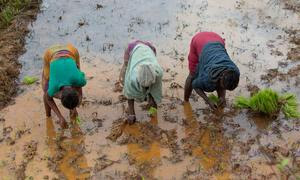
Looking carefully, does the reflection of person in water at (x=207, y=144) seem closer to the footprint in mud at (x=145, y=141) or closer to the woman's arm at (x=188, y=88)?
the footprint in mud at (x=145, y=141)

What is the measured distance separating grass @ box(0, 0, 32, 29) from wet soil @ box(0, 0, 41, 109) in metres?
0.07

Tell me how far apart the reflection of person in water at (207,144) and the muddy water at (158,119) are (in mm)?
12

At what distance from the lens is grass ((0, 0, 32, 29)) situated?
826cm

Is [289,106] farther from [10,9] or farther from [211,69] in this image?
[10,9]

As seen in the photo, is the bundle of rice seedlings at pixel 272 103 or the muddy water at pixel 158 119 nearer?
the muddy water at pixel 158 119

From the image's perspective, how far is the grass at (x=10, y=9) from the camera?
8258 mm

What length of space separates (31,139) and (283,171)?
2936 millimetres

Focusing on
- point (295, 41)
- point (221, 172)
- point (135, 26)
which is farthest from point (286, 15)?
point (221, 172)

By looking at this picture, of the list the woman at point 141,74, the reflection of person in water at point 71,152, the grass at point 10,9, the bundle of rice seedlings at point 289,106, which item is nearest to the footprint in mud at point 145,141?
the woman at point 141,74

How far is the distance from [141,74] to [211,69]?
77cm

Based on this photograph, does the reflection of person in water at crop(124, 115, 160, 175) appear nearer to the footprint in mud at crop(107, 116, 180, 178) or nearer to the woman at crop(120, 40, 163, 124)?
the footprint in mud at crop(107, 116, 180, 178)

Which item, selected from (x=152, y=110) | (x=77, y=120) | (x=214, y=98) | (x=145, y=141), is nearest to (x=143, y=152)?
(x=145, y=141)

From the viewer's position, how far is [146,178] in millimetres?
5051

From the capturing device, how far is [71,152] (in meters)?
5.46
